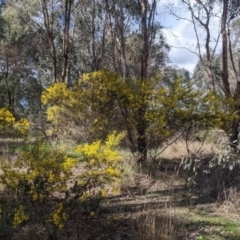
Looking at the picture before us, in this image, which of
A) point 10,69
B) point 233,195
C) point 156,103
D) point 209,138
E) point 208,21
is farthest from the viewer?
point 10,69

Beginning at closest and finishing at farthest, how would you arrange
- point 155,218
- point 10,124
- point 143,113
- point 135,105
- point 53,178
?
point 53,178 < point 155,218 < point 10,124 < point 135,105 < point 143,113

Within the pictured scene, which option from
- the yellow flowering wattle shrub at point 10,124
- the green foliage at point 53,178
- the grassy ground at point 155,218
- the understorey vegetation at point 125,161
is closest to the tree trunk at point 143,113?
the understorey vegetation at point 125,161

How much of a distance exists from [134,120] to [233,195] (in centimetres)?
311

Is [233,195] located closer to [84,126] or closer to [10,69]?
[84,126]

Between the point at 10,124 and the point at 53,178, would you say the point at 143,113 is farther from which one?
the point at 53,178

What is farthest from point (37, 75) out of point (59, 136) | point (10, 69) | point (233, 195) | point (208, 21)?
point (233, 195)

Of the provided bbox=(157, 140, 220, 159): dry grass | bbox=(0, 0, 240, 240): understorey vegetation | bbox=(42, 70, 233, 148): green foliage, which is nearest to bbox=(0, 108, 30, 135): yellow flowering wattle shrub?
bbox=(0, 0, 240, 240): understorey vegetation

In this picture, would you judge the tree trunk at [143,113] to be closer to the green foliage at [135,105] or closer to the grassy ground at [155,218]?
the green foliage at [135,105]

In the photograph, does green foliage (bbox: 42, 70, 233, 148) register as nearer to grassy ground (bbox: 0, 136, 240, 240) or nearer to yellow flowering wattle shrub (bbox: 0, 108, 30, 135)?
grassy ground (bbox: 0, 136, 240, 240)

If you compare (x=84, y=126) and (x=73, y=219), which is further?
(x=84, y=126)

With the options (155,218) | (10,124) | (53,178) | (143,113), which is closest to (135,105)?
(143,113)

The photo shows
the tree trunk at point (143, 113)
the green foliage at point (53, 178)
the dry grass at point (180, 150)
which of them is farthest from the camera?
the dry grass at point (180, 150)

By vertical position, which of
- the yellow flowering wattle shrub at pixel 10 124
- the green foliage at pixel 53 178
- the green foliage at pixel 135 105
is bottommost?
the green foliage at pixel 53 178

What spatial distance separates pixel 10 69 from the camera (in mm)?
28250
